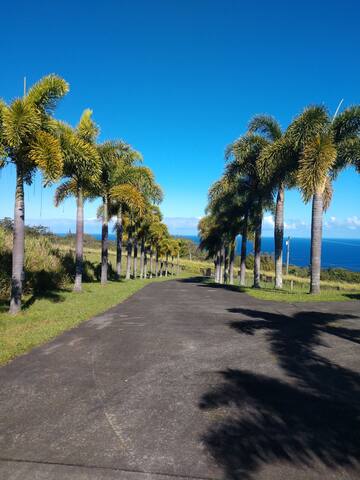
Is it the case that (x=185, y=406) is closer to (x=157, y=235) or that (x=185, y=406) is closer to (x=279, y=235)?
(x=279, y=235)

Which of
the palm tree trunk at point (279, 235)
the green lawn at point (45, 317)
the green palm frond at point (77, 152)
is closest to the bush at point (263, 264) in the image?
the palm tree trunk at point (279, 235)

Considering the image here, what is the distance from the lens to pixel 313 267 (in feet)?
59.8

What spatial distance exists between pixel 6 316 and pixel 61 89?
24.4 feet

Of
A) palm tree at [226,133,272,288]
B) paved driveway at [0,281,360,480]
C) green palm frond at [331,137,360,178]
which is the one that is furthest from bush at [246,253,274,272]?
paved driveway at [0,281,360,480]

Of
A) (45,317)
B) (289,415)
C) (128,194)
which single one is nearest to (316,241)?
(128,194)

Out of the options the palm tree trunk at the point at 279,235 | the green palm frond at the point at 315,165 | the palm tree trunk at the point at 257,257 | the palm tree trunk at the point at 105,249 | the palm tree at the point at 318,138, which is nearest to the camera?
the green palm frond at the point at 315,165

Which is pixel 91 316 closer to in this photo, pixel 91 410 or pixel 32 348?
pixel 32 348

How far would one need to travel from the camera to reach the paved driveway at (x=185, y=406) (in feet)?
12.8

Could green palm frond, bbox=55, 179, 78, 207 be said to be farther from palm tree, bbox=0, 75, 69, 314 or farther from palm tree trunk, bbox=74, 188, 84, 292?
palm tree, bbox=0, 75, 69, 314

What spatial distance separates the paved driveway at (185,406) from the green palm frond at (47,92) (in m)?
7.49

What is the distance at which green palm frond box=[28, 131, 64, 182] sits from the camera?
1179 cm

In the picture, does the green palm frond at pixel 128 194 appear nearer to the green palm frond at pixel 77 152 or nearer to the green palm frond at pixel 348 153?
the green palm frond at pixel 77 152

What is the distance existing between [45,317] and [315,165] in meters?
12.5

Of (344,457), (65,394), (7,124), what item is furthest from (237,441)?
(7,124)
